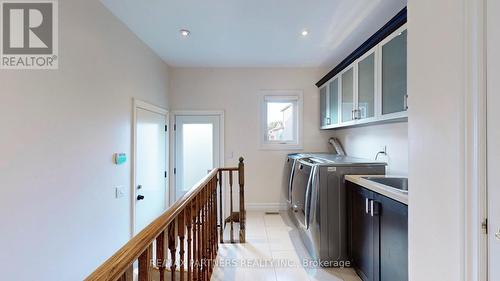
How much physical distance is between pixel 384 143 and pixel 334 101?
1.04 metres

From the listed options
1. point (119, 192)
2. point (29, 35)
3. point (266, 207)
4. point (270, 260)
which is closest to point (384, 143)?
point (270, 260)

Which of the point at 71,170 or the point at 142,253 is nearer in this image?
the point at 142,253

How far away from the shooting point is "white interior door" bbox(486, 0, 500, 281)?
84 cm

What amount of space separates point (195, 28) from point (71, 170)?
197 centimetres

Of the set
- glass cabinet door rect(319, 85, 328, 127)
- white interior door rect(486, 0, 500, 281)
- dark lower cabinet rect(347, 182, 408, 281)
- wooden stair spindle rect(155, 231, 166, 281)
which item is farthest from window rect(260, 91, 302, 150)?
white interior door rect(486, 0, 500, 281)

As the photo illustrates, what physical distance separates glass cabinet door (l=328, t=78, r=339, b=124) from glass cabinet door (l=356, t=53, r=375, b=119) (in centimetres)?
69

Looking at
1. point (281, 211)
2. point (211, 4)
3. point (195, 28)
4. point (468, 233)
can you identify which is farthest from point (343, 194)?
point (195, 28)

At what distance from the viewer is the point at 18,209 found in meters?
1.47

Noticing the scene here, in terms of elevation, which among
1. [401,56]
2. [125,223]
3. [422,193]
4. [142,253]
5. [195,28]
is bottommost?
[125,223]

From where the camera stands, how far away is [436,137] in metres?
1.07

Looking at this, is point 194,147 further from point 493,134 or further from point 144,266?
point 493,134

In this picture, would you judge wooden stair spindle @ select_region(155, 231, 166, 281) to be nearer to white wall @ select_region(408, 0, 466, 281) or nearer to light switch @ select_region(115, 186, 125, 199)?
white wall @ select_region(408, 0, 466, 281)

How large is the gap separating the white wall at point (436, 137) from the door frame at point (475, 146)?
0.06 ft

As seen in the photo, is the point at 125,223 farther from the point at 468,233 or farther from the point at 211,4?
the point at 468,233
